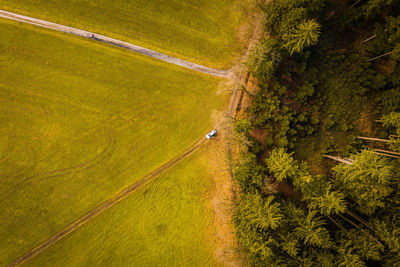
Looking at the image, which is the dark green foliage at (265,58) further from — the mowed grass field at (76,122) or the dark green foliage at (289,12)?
the mowed grass field at (76,122)

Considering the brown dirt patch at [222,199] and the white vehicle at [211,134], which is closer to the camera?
the white vehicle at [211,134]

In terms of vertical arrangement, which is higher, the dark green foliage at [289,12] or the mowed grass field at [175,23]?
the dark green foliage at [289,12]

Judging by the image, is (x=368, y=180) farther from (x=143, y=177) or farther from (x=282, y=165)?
(x=143, y=177)

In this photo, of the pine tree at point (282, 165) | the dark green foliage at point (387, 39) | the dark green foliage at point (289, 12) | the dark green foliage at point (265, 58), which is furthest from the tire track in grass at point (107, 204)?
the dark green foliage at point (387, 39)

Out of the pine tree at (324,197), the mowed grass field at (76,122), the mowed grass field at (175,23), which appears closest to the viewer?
the pine tree at (324,197)

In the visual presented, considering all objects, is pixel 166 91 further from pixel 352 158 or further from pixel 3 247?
pixel 3 247

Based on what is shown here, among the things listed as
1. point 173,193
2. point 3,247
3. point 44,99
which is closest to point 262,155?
point 173,193
